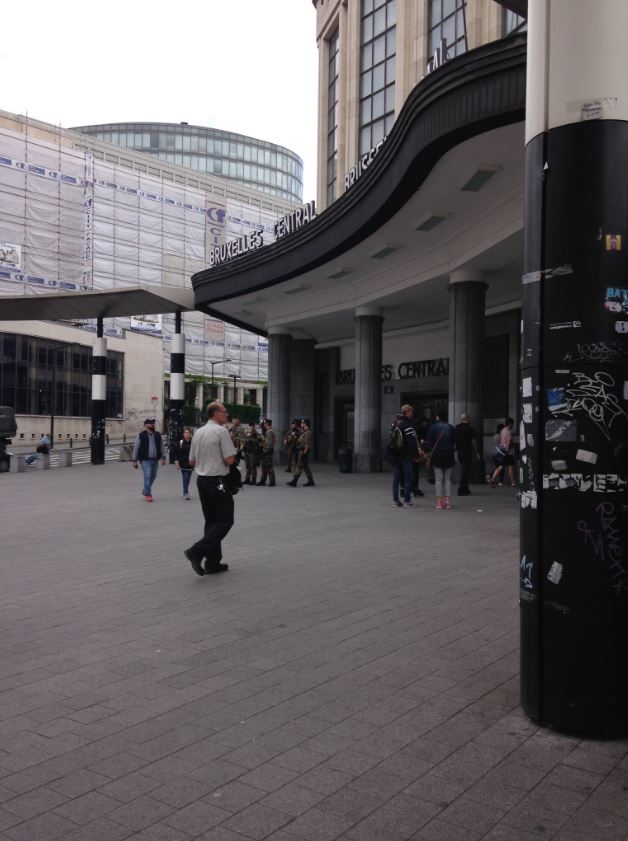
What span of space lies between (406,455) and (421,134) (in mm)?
5719

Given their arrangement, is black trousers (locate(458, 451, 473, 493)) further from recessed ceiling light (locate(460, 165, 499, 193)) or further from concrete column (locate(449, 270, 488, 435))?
recessed ceiling light (locate(460, 165, 499, 193))

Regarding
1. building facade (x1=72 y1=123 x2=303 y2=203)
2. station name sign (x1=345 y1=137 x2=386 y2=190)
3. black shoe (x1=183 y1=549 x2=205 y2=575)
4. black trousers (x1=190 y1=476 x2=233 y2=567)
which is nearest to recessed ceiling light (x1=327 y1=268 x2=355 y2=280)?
station name sign (x1=345 y1=137 x2=386 y2=190)

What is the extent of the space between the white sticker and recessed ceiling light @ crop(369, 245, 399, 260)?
17112 millimetres

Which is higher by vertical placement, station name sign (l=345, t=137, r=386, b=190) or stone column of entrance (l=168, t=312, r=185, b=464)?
station name sign (l=345, t=137, r=386, b=190)

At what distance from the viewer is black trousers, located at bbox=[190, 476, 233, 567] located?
7570mm

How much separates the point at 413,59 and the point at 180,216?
43417 mm

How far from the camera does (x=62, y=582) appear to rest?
746 centimetres

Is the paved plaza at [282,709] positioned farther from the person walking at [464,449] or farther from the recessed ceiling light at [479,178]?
the recessed ceiling light at [479,178]

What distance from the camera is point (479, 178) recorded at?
14.6 metres

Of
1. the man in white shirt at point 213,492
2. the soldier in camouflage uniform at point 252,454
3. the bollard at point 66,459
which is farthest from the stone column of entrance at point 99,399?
the man in white shirt at point 213,492

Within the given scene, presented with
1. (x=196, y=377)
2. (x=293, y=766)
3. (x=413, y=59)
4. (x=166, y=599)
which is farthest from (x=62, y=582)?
(x=196, y=377)

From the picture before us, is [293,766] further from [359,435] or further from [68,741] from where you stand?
[359,435]

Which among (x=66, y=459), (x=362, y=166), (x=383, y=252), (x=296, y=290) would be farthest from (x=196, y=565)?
(x=66, y=459)

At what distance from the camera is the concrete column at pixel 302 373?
3281cm
